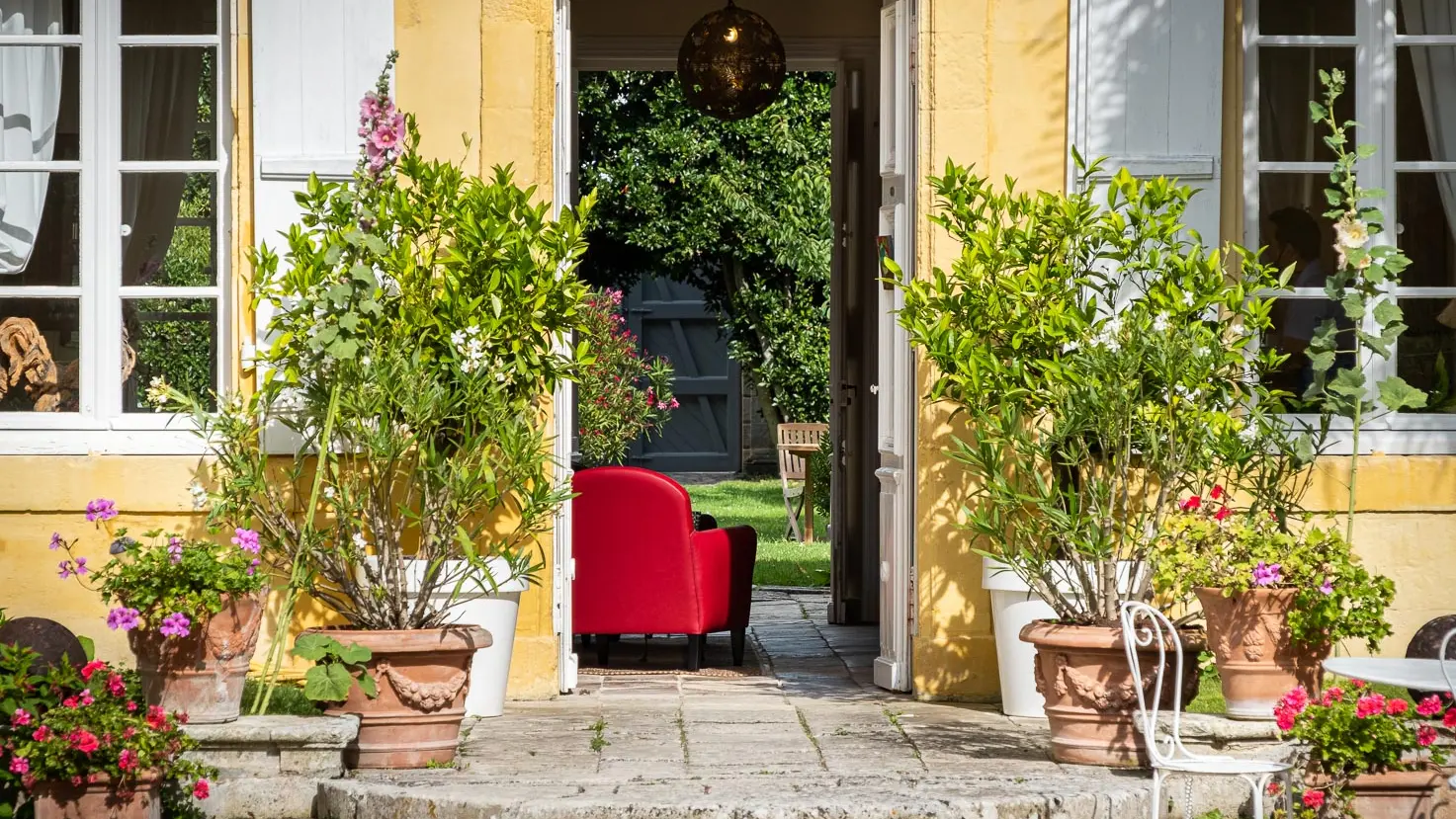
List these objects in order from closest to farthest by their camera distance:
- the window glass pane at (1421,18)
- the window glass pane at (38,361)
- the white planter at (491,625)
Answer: the white planter at (491,625), the window glass pane at (38,361), the window glass pane at (1421,18)

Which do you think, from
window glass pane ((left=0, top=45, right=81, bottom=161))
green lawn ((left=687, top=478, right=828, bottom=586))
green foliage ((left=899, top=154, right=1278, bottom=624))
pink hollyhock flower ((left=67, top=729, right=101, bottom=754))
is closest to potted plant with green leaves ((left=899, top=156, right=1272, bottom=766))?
green foliage ((left=899, top=154, right=1278, bottom=624))

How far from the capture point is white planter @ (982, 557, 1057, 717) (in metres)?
5.61

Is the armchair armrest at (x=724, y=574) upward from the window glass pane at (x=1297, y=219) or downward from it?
downward

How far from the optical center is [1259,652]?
15.8ft

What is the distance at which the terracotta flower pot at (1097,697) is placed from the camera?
15.9 ft

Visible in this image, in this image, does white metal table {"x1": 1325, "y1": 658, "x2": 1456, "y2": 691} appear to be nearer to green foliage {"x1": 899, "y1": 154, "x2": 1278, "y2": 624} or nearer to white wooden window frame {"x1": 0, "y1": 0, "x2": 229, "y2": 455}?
green foliage {"x1": 899, "y1": 154, "x2": 1278, "y2": 624}

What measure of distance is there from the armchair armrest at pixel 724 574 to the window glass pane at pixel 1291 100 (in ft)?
8.63

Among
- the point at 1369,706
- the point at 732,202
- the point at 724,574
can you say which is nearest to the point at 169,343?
the point at 724,574

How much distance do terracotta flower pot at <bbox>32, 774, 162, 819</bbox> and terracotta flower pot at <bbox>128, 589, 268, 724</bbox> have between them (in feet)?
1.53

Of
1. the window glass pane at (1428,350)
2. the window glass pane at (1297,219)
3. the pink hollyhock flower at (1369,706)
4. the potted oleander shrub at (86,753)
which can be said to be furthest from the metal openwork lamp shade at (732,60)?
the pink hollyhock flower at (1369,706)

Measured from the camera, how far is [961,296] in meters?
5.49

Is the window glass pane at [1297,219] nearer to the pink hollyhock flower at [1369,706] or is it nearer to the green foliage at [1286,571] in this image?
the green foliage at [1286,571]

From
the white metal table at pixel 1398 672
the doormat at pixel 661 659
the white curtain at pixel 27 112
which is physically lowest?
the doormat at pixel 661 659

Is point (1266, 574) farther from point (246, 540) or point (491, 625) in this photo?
point (246, 540)
